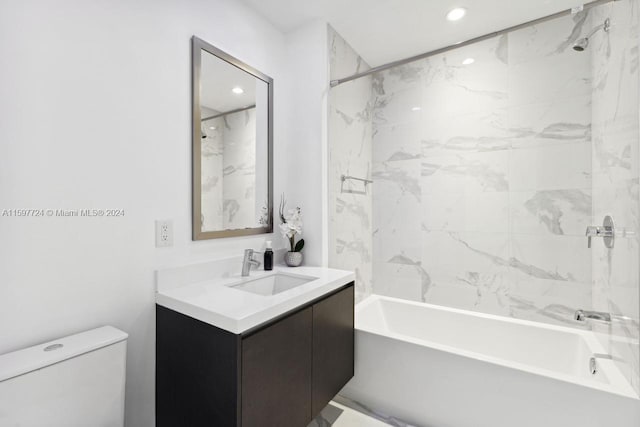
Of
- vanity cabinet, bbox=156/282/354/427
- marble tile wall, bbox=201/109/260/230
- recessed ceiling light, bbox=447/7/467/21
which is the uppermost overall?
recessed ceiling light, bbox=447/7/467/21

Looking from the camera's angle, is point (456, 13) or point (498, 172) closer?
point (456, 13)

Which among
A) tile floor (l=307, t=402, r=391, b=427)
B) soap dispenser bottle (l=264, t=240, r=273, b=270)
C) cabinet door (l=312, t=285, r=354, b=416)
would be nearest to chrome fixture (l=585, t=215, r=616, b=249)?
cabinet door (l=312, t=285, r=354, b=416)

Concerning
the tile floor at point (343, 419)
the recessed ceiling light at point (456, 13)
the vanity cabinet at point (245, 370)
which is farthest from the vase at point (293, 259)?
the recessed ceiling light at point (456, 13)

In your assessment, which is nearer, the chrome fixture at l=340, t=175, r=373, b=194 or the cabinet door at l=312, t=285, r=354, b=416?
the cabinet door at l=312, t=285, r=354, b=416

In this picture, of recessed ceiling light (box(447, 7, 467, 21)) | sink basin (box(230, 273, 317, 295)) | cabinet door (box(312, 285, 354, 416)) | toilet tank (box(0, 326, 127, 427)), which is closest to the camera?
toilet tank (box(0, 326, 127, 427))

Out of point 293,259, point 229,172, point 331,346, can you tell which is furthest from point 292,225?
point 331,346

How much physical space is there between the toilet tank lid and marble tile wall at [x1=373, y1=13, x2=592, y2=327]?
6.61 feet

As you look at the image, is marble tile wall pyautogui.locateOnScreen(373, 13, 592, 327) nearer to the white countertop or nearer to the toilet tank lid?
the white countertop

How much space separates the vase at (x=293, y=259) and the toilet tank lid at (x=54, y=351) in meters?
0.98

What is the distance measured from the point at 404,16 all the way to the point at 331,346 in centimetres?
207

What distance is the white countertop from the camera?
1038mm

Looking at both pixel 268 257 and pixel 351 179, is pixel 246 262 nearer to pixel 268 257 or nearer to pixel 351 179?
pixel 268 257

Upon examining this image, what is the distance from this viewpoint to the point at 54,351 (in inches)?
36.7

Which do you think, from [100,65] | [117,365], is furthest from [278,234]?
[100,65]
